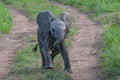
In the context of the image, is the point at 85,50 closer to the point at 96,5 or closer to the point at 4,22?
the point at 4,22

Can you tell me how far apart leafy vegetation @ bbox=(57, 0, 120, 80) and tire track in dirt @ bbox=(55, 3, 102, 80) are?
0.19 m

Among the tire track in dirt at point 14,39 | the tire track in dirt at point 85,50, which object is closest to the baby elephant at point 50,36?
the tire track in dirt at point 85,50

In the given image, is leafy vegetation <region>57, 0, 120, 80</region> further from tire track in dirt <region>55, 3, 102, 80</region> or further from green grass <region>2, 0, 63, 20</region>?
green grass <region>2, 0, 63, 20</region>

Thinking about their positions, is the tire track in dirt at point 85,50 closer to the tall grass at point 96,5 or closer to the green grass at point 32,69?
the green grass at point 32,69

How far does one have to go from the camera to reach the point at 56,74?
23.6ft

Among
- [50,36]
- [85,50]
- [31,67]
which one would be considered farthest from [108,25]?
[50,36]

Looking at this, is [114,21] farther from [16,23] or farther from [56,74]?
[56,74]

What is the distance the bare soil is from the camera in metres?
7.90

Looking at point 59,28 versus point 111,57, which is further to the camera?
point 111,57

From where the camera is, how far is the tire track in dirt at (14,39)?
8642 mm

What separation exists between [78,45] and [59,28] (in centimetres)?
338

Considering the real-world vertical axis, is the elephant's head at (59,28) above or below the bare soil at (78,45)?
above

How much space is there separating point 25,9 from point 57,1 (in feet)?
12.2

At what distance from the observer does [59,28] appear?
7102 millimetres
